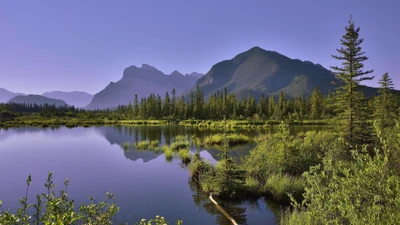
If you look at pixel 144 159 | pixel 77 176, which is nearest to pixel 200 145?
pixel 144 159

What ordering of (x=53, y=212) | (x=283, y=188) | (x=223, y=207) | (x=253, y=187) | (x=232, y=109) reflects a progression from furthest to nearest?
(x=232, y=109) < (x=253, y=187) < (x=283, y=188) < (x=223, y=207) < (x=53, y=212)

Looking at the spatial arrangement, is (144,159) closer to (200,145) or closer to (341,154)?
(200,145)

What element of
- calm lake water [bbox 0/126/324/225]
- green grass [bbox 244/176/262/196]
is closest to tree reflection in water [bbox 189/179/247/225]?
calm lake water [bbox 0/126/324/225]

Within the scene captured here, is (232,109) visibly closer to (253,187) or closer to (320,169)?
(320,169)

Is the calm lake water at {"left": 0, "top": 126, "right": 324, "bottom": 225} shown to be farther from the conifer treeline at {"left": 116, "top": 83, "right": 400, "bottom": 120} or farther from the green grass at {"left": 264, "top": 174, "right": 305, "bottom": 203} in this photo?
the conifer treeline at {"left": 116, "top": 83, "right": 400, "bottom": 120}

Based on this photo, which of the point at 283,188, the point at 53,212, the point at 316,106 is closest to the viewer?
the point at 53,212

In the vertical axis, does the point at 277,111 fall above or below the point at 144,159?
above

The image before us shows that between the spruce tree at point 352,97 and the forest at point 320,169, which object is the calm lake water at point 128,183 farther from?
the spruce tree at point 352,97

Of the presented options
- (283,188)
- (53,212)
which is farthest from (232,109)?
(53,212)

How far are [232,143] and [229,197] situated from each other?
76.7 ft

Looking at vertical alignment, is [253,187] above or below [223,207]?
above

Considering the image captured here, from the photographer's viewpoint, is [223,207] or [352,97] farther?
[352,97]

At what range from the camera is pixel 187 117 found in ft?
344

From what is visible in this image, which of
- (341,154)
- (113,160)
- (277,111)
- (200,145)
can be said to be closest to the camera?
(341,154)
